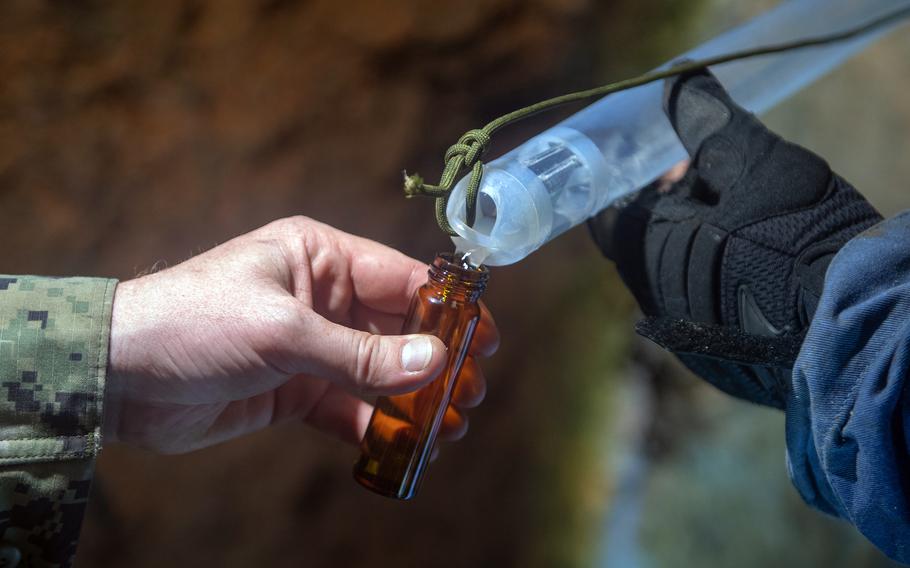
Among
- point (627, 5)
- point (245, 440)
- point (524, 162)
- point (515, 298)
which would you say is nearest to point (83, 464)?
point (524, 162)

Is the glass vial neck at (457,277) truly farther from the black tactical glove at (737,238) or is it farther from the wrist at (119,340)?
the wrist at (119,340)

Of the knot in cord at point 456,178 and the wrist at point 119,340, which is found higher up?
the knot in cord at point 456,178

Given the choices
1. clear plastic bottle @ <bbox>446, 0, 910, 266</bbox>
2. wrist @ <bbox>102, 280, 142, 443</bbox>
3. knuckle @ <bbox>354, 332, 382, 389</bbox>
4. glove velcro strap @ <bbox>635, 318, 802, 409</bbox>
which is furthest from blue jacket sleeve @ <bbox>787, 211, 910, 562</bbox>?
wrist @ <bbox>102, 280, 142, 443</bbox>

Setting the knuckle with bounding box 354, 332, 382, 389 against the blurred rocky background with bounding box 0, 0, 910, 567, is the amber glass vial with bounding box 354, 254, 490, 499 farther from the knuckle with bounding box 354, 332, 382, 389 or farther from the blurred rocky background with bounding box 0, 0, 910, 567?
the blurred rocky background with bounding box 0, 0, 910, 567

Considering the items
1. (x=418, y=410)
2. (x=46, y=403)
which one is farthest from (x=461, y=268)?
(x=46, y=403)

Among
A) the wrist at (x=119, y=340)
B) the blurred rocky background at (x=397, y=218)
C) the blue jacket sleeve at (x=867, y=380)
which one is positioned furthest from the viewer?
the blurred rocky background at (x=397, y=218)

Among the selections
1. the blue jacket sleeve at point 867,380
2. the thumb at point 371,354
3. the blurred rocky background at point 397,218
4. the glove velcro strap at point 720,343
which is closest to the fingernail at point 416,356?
the thumb at point 371,354

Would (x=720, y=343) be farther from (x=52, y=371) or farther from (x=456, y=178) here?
(x=52, y=371)
